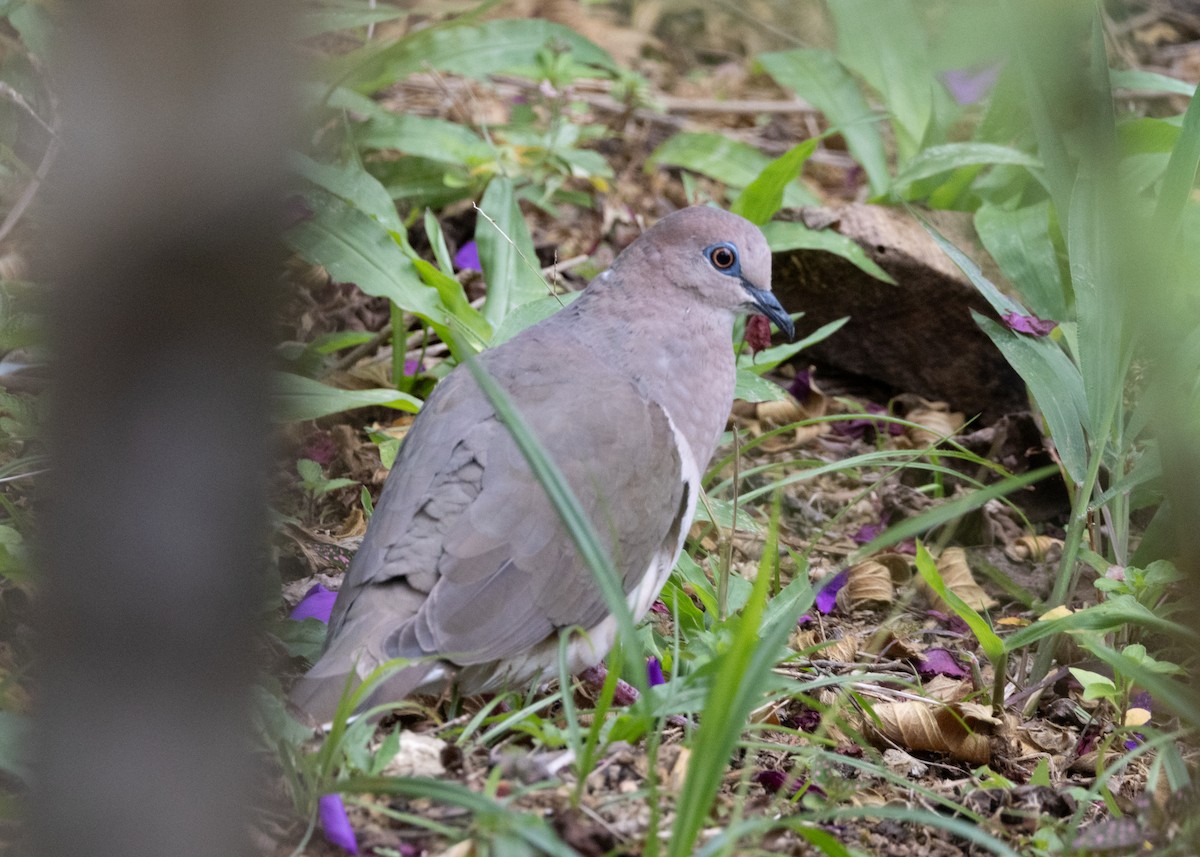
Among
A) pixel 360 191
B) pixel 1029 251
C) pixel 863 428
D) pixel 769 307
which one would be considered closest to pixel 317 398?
pixel 360 191

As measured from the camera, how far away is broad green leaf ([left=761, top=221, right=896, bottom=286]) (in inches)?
186

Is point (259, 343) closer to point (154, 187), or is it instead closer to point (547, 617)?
point (154, 187)

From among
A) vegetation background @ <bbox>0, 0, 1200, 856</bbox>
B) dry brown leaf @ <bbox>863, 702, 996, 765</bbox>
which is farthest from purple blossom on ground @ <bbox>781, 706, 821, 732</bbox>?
dry brown leaf @ <bbox>863, 702, 996, 765</bbox>

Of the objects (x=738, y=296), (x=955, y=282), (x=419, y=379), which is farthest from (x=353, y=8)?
(x=955, y=282)

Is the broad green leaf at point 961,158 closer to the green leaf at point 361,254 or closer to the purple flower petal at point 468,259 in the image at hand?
the purple flower petal at point 468,259

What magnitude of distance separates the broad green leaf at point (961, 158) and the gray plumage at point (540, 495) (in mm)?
1417

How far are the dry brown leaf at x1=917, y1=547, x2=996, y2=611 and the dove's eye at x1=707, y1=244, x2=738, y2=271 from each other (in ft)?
3.91

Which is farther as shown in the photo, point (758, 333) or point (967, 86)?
point (967, 86)

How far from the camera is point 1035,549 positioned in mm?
4340

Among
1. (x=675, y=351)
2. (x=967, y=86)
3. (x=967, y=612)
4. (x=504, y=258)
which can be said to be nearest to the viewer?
(x=967, y=612)

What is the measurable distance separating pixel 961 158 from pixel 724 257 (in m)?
1.43

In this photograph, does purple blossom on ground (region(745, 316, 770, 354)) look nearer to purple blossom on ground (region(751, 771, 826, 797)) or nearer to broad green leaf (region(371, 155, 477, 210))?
broad green leaf (region(371, 155, 477, 210))

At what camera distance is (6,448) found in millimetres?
3764

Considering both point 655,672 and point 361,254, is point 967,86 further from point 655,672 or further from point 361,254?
point 655,672
